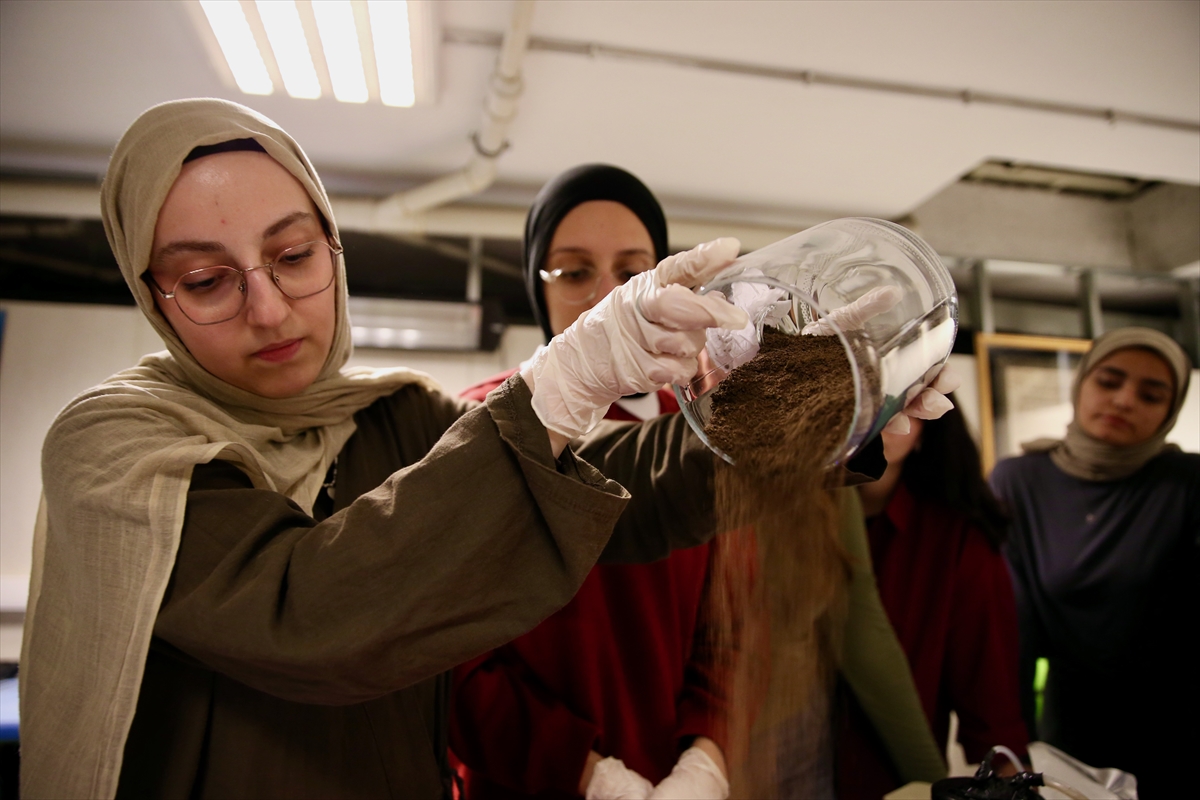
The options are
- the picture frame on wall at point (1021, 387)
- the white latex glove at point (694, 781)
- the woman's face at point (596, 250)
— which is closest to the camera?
the white latex glove at point (694, 781)

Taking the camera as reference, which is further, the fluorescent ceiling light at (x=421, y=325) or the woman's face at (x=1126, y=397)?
the fluorescent ceiling light at (x=421, y=325)

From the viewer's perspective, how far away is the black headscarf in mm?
1188

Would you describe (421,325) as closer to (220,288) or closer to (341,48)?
(341,48)

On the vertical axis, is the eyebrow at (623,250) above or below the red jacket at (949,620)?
above

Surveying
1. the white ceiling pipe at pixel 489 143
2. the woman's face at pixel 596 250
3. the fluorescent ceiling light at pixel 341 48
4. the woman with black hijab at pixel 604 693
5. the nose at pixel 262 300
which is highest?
the white ceiling pipe at pixel 489 143

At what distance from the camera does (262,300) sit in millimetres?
749

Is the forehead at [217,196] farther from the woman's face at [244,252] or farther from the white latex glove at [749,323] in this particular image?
the white latex glove at [749,323]

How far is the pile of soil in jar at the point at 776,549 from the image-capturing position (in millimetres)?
624

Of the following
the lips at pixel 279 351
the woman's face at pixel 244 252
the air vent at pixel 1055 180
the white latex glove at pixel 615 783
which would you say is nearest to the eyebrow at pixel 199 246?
the woman's face at pixel 244 252

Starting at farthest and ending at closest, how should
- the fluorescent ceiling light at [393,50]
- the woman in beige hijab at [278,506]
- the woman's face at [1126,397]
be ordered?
1. the woman's face at [1126,397]
2. the fluorescent ceiling light at [393,50]
3. the woman in beige hijab at [278,506]

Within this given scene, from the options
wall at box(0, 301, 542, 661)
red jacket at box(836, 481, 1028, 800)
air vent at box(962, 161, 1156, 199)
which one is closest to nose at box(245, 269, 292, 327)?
wall at box(0, 301, 542, 661)

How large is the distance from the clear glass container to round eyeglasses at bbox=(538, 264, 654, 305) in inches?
18.9

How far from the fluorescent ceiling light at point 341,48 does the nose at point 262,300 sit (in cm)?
52

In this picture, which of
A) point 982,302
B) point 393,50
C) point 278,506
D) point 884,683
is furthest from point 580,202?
point 982,302
